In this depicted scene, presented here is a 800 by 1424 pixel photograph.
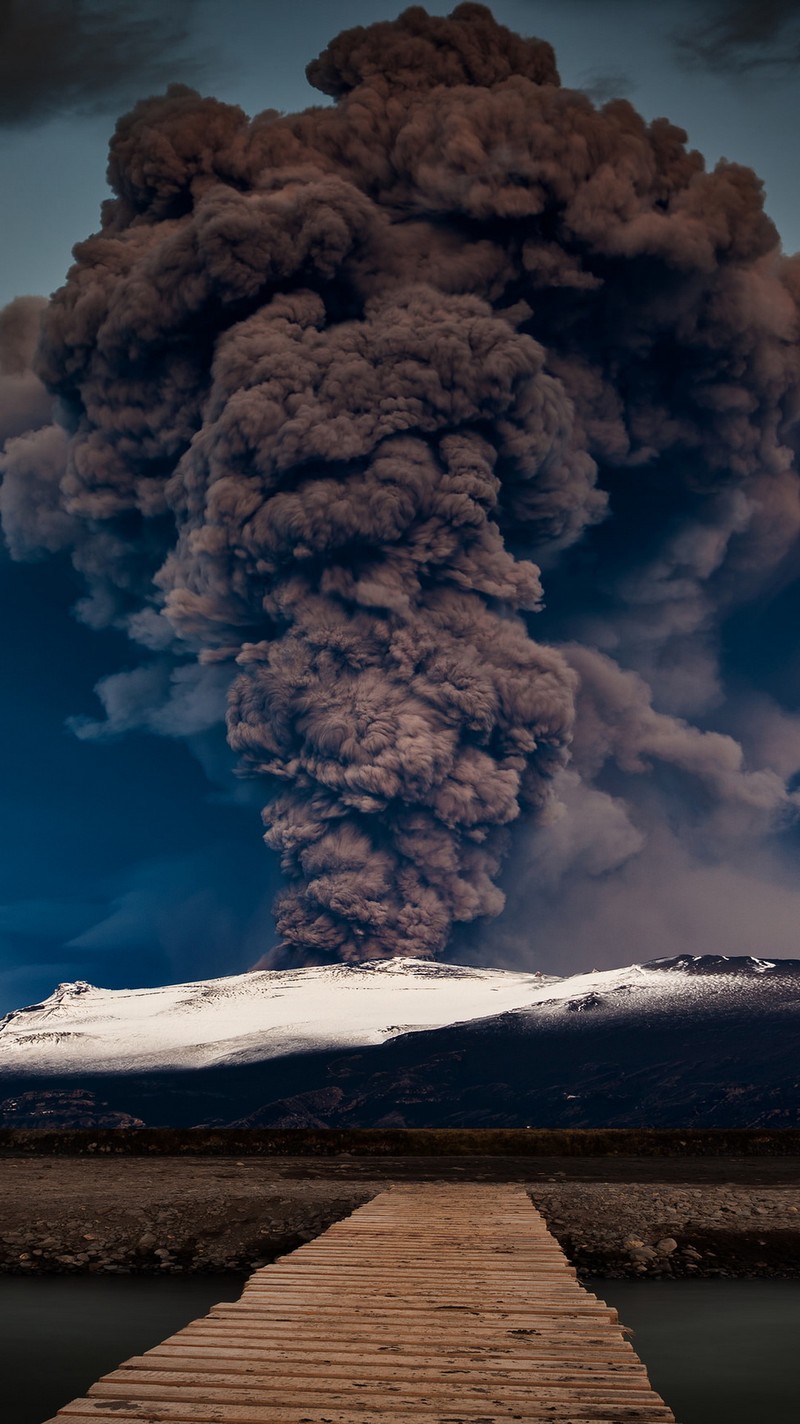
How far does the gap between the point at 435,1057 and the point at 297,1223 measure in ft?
328

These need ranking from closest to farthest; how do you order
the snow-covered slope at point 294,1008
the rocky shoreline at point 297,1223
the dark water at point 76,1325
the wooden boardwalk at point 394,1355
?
the wooden boardwalk at point 394,1355 < the dark water at point 76,1325 < the rocky shoreline at point 297,1223 < the snow-covered slope at point 294,1008

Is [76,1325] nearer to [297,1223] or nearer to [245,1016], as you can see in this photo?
[297,1223]

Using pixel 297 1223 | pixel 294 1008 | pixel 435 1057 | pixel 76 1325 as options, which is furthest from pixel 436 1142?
pixel 294 1008

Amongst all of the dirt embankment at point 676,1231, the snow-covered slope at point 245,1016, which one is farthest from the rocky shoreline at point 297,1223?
the snow-covered slope at point 245,1016

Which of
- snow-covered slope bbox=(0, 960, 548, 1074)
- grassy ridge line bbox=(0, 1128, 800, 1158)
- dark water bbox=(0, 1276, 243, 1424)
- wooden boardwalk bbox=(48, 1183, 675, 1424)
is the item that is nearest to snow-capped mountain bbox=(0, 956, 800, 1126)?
snow-covered slope bbox=(0, 960, 548, 1074)

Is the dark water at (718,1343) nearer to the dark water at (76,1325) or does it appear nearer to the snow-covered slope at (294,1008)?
the dark water at (76,1325)

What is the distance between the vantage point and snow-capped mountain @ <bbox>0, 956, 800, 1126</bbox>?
106m

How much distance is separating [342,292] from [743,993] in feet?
300

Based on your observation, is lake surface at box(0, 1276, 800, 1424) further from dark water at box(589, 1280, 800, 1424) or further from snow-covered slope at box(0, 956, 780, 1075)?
snow-covered slope at box(0, 956, 780, 1075)

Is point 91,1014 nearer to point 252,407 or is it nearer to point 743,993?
point 743,993

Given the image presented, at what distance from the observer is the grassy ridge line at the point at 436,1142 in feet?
84.0

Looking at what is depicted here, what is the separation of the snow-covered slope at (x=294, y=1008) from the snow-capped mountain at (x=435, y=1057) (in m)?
0.24

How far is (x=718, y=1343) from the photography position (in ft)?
36.6

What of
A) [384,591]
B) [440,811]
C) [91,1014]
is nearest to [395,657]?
[384,591]
